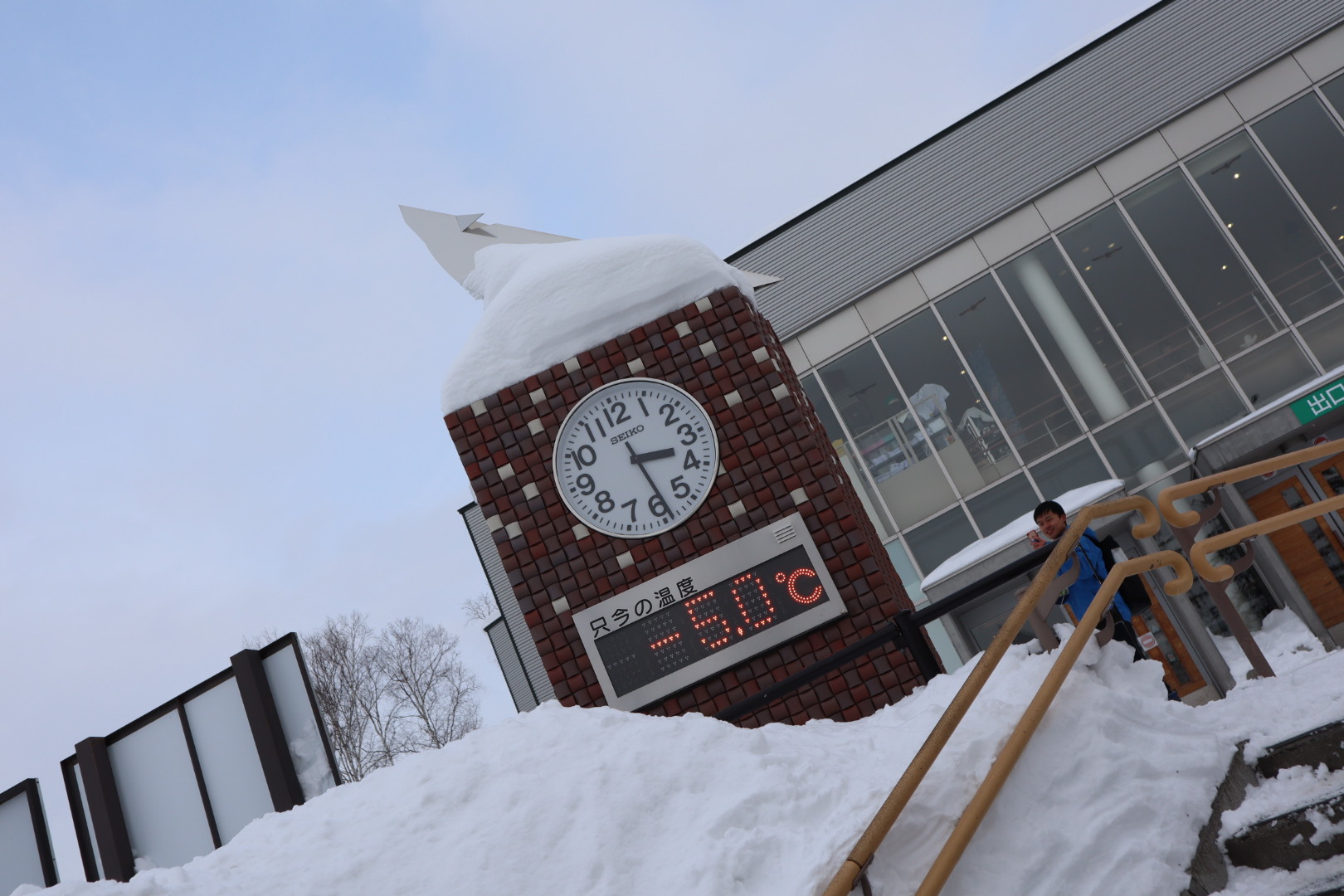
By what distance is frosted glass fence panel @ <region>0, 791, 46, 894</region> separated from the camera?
7332mm

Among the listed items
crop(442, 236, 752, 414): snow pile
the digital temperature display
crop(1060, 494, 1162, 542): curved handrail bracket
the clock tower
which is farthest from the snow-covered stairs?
crop(442, 236, 752, 414): snow pile

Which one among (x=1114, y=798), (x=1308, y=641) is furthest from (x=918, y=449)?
(x=1114, y=798)

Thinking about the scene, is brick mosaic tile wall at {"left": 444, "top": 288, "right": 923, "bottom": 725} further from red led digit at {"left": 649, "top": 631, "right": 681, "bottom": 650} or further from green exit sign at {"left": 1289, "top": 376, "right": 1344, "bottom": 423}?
green exit sign at {"left": 1289, "top": 376, "right": 1344, "bottom": 423}

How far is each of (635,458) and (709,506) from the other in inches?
23.8

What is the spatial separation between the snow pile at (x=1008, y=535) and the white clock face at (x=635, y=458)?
842 cm

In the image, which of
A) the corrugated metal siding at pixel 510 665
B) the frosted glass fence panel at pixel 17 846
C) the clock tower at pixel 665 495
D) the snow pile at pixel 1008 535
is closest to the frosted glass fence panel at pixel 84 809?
the frosted glass fence panel at pixel 17 846

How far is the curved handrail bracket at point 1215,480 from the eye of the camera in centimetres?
444

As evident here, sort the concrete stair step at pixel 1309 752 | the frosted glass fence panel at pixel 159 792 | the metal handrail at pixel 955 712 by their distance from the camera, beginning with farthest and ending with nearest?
1. the frosted glass fence panel at pixel 159 792
2. the concrete stair step at pixel 1309 752
3. the metal handrail at pixel 955 712

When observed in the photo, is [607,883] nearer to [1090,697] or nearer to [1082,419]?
[1090,697]

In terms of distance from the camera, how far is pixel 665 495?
248 inches

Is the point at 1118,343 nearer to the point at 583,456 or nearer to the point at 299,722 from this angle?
the point at 583,456

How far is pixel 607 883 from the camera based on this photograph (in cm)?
316

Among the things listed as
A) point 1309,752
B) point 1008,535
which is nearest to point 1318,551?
point 1008,535

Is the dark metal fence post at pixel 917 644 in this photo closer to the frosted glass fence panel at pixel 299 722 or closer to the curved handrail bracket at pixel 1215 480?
the curved handrail bracket at pixel 1215 480
